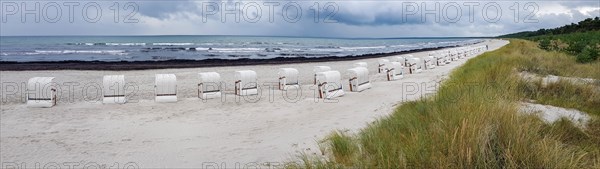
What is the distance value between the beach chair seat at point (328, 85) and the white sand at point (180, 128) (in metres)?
A: 0.31

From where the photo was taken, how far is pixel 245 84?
44.5 ft

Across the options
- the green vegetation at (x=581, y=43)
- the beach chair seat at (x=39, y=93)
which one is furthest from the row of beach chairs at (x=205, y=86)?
the green vegetation at (x=581, y=43)

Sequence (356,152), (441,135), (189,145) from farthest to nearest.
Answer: (189,145), (356,152), (441,135)

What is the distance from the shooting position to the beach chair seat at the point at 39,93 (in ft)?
37.4

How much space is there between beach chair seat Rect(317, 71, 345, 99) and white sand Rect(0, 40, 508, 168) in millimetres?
311

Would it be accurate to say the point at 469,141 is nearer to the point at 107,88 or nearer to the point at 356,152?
the point at 356,152

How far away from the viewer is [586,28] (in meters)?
69.8

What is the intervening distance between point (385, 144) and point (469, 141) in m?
0.97

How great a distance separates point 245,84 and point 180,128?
15.8 feet

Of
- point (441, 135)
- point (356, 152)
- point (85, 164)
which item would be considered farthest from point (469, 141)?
point (85, 164)

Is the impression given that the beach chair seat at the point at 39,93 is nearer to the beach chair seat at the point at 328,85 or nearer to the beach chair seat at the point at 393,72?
the beach chair seat at the point at 328,85

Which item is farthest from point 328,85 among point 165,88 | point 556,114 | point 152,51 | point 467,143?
point 152,51

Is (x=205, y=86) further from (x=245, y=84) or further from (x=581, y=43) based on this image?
(x=581, y=43)

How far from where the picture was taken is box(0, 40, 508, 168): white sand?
6883 millimetres
